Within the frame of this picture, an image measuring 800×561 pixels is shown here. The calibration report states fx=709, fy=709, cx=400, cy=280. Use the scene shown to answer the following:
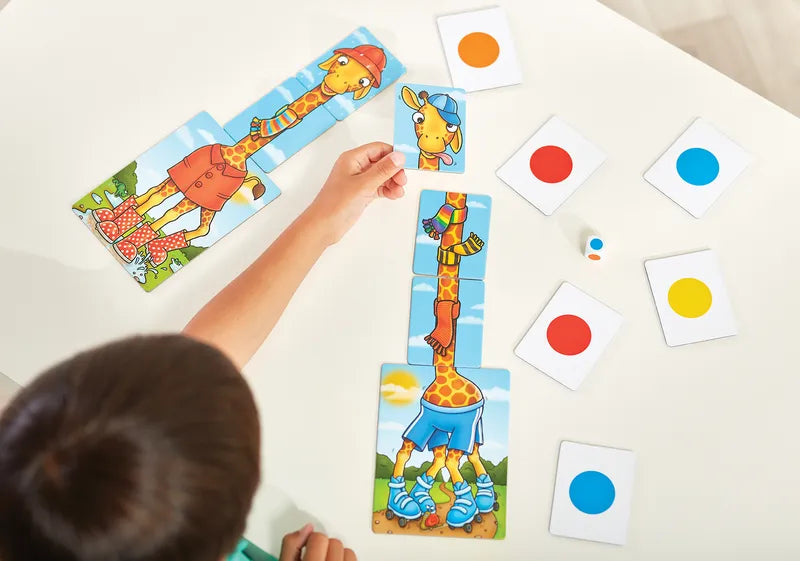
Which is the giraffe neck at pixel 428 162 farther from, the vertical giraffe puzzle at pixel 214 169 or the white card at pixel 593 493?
the white card at pixel 593 493

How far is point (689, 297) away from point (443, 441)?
0.42 meters

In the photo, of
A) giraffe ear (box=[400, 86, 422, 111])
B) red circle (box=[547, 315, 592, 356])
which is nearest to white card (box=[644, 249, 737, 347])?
red circle (box=[547, 315, 592, 356])

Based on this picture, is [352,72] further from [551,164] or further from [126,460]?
[126,460]

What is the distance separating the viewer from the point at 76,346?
40.0 inches

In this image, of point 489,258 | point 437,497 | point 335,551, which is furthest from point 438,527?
point 489,258

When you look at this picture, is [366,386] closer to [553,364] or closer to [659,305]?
[553,364]

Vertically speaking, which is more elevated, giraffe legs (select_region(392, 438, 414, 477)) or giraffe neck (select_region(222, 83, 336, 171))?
giraffe neck (select_region(222, 83, 336, 171))

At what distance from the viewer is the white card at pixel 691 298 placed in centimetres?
103

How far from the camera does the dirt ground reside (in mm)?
968

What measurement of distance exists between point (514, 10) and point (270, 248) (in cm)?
56

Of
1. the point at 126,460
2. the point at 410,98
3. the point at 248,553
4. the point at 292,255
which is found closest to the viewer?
the point at 126,460

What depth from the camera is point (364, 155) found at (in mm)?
1073

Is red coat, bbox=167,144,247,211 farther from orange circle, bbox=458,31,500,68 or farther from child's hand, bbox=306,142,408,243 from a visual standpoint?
orange circle, bbox=458,31,500,68

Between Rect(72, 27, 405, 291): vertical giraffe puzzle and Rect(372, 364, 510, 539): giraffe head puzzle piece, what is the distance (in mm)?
353
